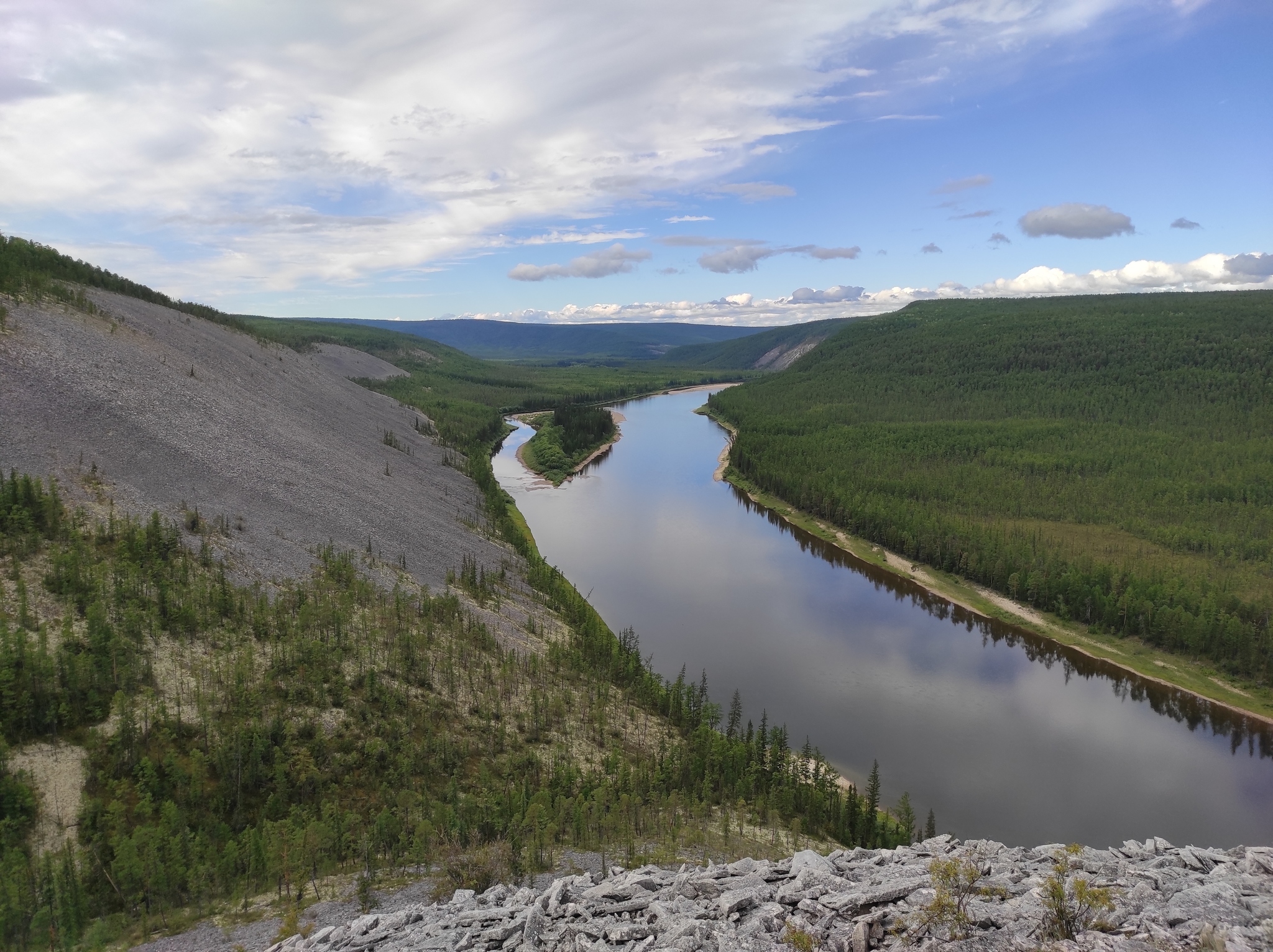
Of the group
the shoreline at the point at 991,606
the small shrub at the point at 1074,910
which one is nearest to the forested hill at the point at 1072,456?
the shoreline at the point at 991,606

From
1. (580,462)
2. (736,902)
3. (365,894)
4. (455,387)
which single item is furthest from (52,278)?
(455,387)

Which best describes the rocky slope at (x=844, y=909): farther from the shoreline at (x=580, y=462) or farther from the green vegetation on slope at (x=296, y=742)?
the shoreline at (x=580, y=462)

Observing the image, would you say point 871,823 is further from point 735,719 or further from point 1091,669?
point 1091,669

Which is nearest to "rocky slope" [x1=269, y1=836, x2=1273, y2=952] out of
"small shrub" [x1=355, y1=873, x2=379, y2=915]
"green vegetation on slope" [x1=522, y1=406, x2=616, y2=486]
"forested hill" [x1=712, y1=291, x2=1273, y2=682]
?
"small shrub" [x1=355, y1=873, x2=379, y2=915]

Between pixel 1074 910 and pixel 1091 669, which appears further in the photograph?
pixel 1091 669

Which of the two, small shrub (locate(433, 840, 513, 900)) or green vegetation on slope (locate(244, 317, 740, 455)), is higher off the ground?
green vegetation on slope (locate(244, 317, 740, 455))

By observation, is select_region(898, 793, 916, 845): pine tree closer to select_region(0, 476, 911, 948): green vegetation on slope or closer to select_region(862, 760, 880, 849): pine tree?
select_region(0, 476, 911, 948): green vegetation on slope
